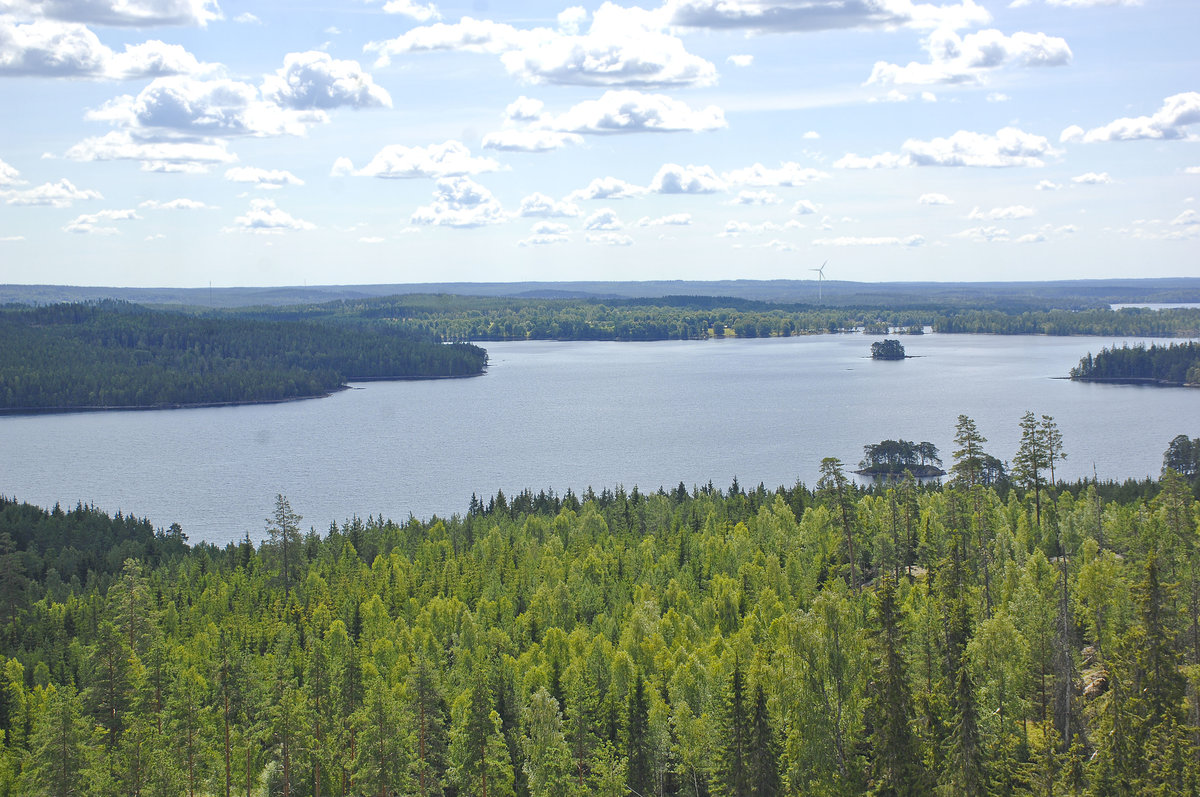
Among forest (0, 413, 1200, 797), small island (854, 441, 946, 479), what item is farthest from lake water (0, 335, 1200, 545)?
forest (0, 413, 1200, 797)

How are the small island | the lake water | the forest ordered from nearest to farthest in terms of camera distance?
the forest, the lake water, the small island

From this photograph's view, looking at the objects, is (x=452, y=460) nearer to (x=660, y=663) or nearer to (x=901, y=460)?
(x=901, y=460)

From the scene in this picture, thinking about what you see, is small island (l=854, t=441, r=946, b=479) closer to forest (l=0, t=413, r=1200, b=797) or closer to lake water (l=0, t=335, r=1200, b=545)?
lake water (l=0, t=335, r=1200, b=545)

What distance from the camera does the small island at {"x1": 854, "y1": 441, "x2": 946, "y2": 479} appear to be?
464 feet

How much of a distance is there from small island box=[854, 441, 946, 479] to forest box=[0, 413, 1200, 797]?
51.2 metres

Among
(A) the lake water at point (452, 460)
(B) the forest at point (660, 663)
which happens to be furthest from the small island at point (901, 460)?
(B) the forest at point (660, 663)

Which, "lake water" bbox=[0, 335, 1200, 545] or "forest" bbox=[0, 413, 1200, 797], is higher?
"forest" bbox=[0, 413, 1200, 797]

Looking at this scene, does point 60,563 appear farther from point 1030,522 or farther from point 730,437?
point 730,437

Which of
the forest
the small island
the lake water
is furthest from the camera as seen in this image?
the small island

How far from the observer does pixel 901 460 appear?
144 meters

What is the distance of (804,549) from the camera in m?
77.6

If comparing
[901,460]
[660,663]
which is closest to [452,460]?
[901,460]

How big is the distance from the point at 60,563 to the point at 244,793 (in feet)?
198

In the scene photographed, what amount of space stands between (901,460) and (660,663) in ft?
317
